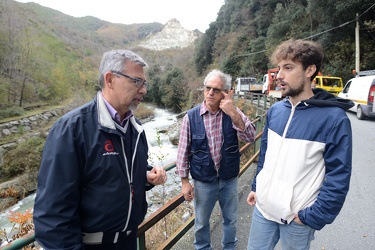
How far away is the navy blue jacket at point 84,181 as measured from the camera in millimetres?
1070

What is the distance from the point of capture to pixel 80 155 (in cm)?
116

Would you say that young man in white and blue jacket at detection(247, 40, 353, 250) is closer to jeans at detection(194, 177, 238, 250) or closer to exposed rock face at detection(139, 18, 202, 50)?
jeans at detection(194, 177, 238, 250)

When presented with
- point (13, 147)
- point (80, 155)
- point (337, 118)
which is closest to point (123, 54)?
point (80, 155)

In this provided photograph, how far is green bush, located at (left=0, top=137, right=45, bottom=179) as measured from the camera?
11234 mm

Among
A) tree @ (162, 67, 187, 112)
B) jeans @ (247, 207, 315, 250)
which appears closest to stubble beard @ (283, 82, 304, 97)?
jeans @ (247, 207, 315, 250)

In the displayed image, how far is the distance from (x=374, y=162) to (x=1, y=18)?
26.4 meters

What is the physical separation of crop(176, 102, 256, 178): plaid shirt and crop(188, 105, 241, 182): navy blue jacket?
34 millimetres

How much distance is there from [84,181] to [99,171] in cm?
9

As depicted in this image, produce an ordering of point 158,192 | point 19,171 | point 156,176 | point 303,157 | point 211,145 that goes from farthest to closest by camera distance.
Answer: point 19,171 → point 158,192 → point 211,145 → point 156,176 → point 303,157

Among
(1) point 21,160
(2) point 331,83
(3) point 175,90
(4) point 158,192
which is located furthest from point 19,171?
(3) point 175,90

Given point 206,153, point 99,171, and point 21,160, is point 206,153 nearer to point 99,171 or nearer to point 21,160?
point 99,171

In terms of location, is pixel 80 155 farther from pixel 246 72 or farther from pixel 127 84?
pixel 246 72

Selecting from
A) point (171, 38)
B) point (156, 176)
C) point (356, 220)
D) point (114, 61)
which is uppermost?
point (171, 38)

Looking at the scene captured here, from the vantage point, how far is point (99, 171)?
1.19m
